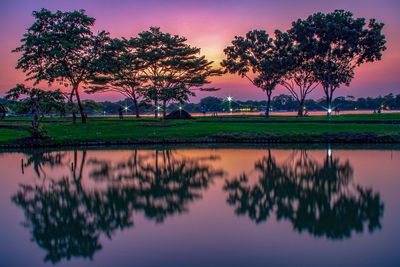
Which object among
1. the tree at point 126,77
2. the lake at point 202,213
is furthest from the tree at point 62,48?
the lake at point 202,213

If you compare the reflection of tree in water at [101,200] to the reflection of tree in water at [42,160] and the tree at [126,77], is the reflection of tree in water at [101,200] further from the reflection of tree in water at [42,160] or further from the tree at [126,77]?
the tree at [126,77]

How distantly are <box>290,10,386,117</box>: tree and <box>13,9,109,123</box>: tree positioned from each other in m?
30.7

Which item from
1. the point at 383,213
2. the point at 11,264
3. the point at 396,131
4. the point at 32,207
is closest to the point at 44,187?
the point at 32,207

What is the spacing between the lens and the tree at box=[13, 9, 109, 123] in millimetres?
43781

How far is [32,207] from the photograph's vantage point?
12.4 m

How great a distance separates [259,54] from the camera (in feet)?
206

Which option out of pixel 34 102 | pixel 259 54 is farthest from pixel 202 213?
pixel 259 54

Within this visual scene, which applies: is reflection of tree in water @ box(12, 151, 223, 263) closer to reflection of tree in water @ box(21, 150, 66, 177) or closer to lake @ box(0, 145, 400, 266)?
lake @ box(0, 145, 400, 266)

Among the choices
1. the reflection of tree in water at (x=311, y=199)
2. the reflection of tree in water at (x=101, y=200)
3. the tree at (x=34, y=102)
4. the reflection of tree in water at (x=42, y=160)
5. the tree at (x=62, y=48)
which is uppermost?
the tree at (x=62, y=48)

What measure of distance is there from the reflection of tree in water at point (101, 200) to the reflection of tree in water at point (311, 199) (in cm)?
205

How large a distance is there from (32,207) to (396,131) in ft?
102

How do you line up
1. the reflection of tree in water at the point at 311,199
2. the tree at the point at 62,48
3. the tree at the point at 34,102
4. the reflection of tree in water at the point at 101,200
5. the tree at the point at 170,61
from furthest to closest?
1. the tree at the point at 170,61
2. the tree at the point at 62,48
3. the tree at the point at 34,102
4. the reflection of tree in water at the point at 311,199
5. the reflection of tree in water at the point at 101,200

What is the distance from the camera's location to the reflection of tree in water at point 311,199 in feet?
32.6

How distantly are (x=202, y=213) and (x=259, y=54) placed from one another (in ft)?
182
